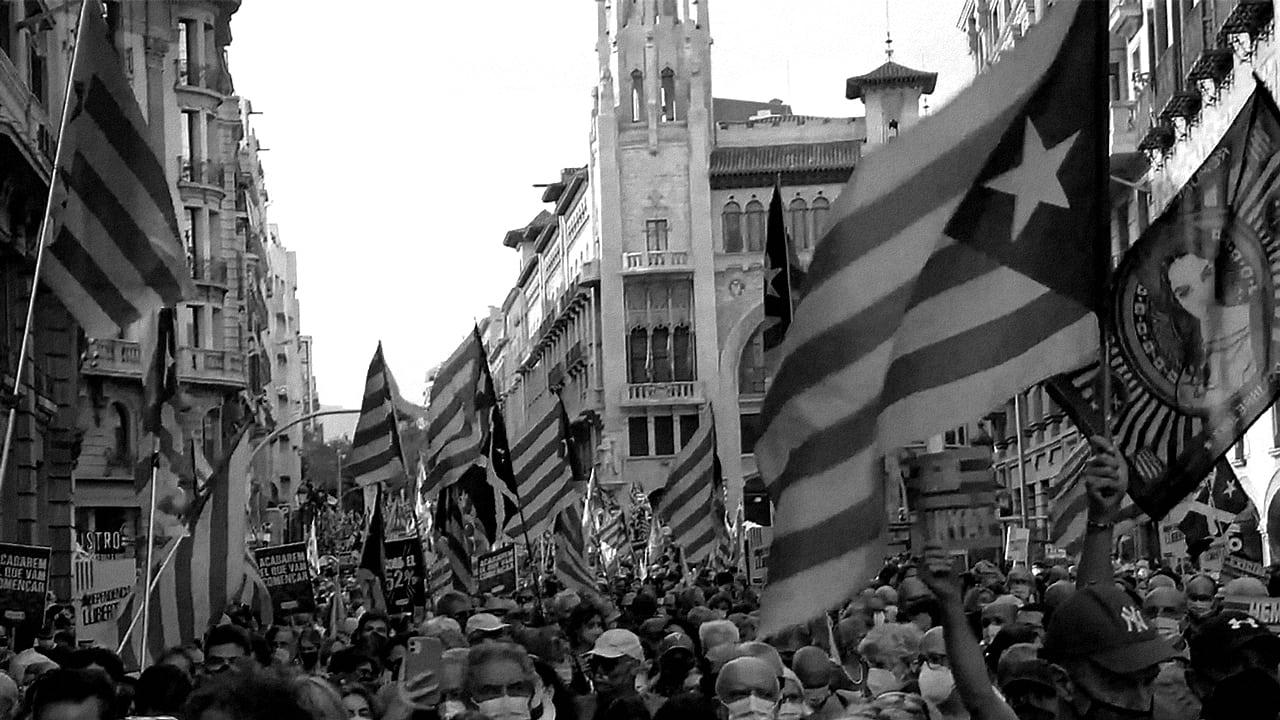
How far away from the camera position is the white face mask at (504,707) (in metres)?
7.95

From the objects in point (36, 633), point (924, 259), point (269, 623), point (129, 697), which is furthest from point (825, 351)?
point (269, 623)

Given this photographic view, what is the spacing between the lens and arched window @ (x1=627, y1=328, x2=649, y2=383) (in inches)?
3506

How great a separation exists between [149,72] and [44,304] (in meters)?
22.1

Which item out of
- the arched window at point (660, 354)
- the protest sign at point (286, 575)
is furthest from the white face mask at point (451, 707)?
the arched window at point (660, 354)

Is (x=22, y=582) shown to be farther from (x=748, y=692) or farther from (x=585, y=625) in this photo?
(x=748, y=692)

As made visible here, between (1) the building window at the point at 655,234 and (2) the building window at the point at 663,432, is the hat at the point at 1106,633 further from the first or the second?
(1) the building window at the point at 655,234

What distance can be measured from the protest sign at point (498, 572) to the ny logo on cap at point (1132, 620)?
1562cm

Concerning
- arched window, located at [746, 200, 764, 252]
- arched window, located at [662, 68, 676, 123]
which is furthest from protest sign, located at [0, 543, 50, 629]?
arched window, located at [662, 68, 676, 123]

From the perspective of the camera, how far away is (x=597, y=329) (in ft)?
305

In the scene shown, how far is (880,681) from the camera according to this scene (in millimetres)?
10273

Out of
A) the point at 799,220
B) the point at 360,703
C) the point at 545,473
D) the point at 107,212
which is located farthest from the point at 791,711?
the point at 799,220

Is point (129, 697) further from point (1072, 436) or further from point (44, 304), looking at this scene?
point (1072, 436)

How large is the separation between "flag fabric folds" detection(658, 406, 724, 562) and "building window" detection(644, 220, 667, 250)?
2323 inches

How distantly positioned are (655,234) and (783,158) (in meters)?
5.42
